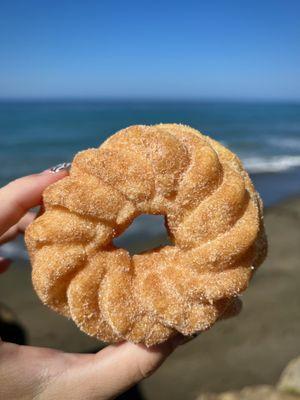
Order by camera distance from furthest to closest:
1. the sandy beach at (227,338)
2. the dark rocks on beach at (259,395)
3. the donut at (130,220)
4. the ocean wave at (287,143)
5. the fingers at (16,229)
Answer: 1. the ocean wave at (287,143)
2. the sandy beach at (227,338)
3. the dark rocks on beach at (259,395)
4. the fingers at (16,229)
5. the donut at (130,220)

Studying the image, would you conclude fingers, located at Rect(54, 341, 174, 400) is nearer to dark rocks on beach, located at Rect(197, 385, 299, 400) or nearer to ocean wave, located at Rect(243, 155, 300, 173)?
dark rocks on beach, located at Rect(197, 385, 299, 400)

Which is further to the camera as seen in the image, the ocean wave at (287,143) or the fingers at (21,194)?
the ocean wave at (287,143)

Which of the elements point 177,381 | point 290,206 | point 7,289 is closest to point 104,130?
point 290,206

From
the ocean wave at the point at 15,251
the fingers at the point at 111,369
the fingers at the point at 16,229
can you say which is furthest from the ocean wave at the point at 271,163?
the fingers at the point at 111,369

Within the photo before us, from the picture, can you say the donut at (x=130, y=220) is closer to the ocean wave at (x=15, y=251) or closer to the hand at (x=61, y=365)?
the hand at (x=61, y=365)

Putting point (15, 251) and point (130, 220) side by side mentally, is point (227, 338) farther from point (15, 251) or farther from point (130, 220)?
point (15, 251)

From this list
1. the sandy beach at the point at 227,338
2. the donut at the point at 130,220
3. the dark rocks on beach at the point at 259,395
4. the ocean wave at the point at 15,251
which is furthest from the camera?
the ocean wave at the point at 15,251

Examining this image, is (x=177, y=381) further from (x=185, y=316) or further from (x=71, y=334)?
(x=185, y=316)

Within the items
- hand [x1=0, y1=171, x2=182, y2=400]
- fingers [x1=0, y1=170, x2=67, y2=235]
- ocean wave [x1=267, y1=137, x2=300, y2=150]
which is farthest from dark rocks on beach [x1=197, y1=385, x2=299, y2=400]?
ocean wave [x1=267, y1=137, x2=300, y2=150]
